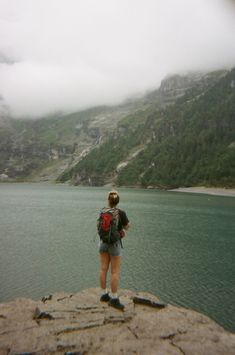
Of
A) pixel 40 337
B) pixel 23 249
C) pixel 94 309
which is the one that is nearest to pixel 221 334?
pixel 94 309

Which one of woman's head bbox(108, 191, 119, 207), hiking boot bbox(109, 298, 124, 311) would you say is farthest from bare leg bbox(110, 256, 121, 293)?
woman's head bbox(108, 191, 119, 207)

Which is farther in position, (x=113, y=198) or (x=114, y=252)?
(x=114, y=252)

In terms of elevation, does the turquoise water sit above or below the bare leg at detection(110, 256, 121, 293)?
below

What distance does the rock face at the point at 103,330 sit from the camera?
1193cm

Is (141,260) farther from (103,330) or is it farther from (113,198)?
(103,330)

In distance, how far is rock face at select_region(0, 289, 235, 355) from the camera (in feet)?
39.1

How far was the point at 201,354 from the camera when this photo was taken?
1193cm

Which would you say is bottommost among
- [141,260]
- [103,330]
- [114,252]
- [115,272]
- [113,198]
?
[141,260]

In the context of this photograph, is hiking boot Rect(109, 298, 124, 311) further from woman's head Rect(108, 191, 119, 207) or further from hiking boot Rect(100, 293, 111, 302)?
woman's head Rect(108, 191, 119, 207)

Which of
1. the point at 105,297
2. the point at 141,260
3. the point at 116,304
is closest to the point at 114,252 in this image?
the point at 116,304

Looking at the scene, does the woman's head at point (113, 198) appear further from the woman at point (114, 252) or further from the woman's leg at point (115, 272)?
the woman's leg at point (115, 272)

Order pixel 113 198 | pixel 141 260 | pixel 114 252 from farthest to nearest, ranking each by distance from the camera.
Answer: pixel 141 260, pixel 114 252, pixel 113 198

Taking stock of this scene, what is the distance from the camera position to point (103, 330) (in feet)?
43.6

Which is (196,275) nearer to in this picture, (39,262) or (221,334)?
(39,262)
